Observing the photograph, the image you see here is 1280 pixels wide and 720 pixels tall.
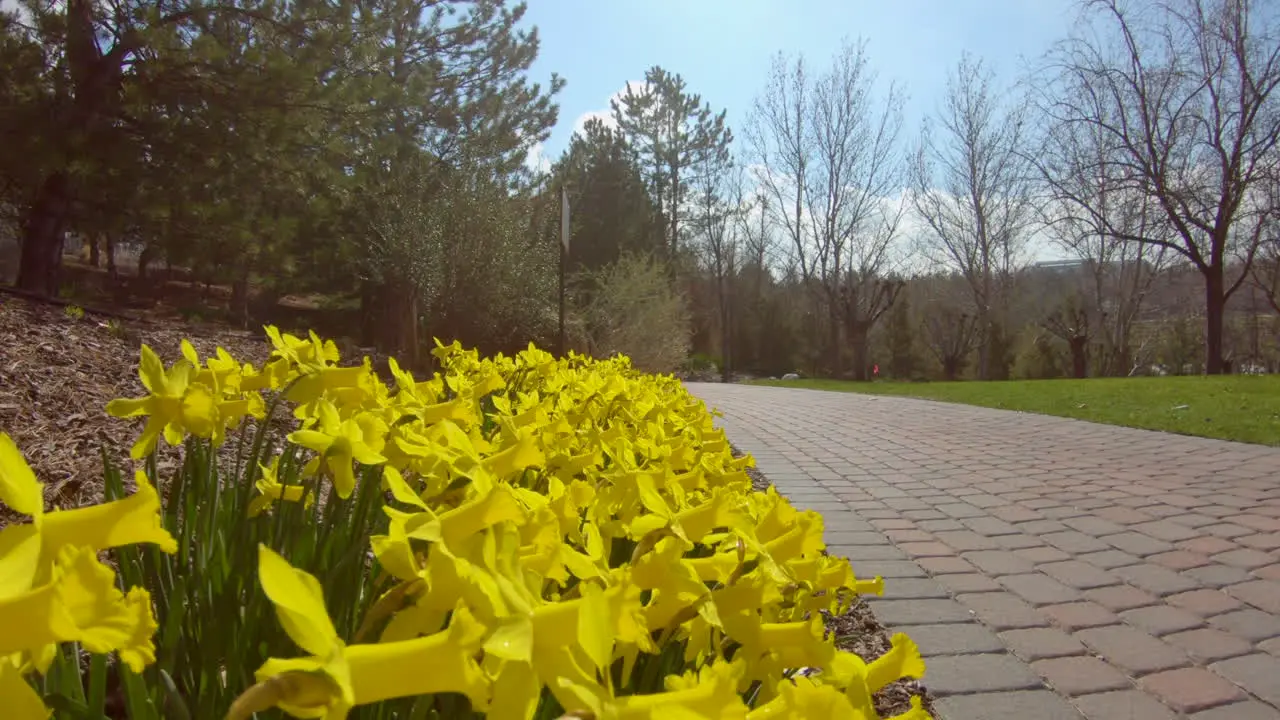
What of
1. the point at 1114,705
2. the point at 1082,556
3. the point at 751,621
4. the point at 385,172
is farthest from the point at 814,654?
the point at 385,172

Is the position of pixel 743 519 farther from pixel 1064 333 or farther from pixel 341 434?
pixel 1064 333

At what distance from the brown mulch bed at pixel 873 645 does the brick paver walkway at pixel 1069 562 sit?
0.06 meters

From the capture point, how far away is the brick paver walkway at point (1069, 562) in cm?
210

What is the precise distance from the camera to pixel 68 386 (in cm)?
317

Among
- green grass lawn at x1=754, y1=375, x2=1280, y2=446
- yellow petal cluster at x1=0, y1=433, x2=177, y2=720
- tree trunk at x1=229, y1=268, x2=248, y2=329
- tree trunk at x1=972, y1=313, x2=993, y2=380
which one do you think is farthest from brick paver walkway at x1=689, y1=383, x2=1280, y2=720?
tree trunk at x1=972, y1=313, x2=993, y2=380

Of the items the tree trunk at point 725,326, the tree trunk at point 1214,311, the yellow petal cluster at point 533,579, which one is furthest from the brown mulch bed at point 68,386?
the tree trunk at point 725,326

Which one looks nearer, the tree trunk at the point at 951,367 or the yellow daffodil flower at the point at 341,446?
the yellow daffodil flower at the point at 341,446

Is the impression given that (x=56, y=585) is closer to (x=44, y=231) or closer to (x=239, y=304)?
(x=44, y=231)

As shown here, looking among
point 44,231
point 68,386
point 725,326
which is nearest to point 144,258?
point 44,231

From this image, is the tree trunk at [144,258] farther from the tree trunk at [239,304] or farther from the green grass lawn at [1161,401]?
the green grass lawn at [1161,401]

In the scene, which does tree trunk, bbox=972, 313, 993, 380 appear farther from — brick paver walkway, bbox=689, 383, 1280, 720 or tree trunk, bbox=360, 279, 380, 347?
brick paver walkway, bbox=689, 383, 1280, 720

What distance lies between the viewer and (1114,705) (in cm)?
198

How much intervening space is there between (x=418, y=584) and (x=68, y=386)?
333 cm

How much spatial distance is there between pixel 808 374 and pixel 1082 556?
1085 inches
